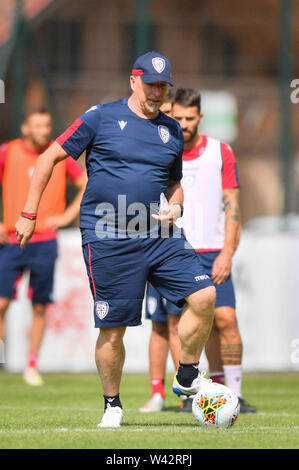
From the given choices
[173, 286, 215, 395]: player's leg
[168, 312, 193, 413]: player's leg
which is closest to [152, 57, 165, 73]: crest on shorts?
[173, 286, 215, 395]: player's leg

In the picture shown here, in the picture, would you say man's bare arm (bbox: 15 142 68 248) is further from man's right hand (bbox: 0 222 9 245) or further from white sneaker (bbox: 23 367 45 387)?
white sneaker (bbox: 23 367 45 387)

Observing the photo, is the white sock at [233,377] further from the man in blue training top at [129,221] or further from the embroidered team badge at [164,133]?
the embroidered team badge at [164,133]

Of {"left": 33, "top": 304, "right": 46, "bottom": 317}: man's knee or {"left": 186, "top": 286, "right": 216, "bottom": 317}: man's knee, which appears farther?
{"left": 33, "top": 304, "right": 46, "bottom": 317}: man's knee

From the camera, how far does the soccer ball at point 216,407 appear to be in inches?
250

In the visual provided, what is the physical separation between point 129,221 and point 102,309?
55 cm

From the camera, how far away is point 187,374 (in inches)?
257

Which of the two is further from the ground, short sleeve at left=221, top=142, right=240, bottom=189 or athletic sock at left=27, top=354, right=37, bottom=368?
short sleeve at left=221, top=142, right=240, bottom=189

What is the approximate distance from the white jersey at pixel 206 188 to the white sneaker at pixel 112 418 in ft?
6.31

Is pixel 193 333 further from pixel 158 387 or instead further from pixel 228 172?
pixel 228 172

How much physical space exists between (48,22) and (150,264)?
546 inches

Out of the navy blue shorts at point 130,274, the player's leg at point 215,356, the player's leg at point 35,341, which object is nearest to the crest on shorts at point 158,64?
the navy blue shorts at point 130,274

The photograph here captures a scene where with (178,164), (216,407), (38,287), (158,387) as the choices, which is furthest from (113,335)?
(38,287)

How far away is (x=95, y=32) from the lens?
68.0 feet

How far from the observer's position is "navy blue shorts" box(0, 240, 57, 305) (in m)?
10.4
